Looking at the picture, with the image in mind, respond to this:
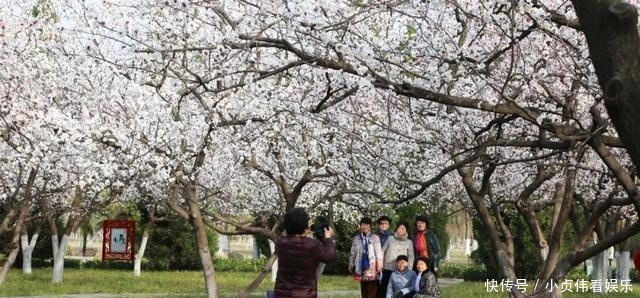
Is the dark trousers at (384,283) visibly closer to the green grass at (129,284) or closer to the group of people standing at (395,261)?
the group of people standing at (395,261)

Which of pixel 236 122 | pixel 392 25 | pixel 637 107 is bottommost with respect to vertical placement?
pixel 637 107

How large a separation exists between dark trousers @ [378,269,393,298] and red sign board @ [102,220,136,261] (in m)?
18.7

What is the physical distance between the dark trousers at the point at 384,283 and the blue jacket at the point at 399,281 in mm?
486

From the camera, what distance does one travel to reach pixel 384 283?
11.9 meters

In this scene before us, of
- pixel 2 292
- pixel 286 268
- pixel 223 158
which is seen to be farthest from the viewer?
pixel 2 292

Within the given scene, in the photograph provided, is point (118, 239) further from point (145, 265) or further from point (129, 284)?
point (129, 284)

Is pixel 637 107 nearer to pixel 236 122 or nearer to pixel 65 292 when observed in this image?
pixel 236 122

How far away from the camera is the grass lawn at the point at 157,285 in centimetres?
2092

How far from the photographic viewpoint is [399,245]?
11539 millimetres

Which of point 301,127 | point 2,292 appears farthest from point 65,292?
point 301,127

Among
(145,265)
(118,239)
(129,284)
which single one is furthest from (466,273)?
(145,265)

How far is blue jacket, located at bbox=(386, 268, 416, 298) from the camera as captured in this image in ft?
36.1

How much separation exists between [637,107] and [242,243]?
76721 millimetres

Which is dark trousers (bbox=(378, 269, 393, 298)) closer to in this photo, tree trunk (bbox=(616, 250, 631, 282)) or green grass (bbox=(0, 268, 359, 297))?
green grass (bbox=(0, 268, 359, 297))
